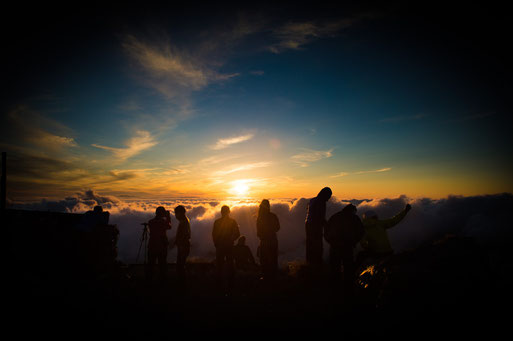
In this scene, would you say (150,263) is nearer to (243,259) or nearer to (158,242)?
(158,242)

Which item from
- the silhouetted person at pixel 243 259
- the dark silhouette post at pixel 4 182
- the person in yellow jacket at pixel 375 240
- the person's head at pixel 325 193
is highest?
the dark silhouette post at pixel 4 182

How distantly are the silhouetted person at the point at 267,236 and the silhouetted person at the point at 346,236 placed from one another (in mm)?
1712

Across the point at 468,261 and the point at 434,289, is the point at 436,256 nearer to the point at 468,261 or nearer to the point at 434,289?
the point at 468,261

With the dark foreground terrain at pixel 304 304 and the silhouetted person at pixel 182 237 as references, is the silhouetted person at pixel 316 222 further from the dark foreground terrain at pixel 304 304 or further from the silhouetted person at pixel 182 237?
the silhouetted person at pixel 182 237

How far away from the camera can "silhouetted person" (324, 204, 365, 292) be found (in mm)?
5812

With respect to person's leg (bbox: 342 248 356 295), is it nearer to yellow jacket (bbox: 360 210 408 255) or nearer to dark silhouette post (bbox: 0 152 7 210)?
yellow jacket (bbox: 360 210 408 255)

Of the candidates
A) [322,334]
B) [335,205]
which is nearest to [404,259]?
[322,334]

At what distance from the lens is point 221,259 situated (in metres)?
6.70

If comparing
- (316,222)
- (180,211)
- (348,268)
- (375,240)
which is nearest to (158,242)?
(180,211)

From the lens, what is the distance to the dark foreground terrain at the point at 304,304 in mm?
3770

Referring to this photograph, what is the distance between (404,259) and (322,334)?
3324mm

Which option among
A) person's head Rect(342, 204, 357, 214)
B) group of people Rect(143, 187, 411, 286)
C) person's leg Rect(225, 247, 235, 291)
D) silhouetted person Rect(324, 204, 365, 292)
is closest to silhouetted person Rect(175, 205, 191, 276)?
group of people Rect(143, 187, 411, 286)

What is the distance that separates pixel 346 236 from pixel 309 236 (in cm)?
197

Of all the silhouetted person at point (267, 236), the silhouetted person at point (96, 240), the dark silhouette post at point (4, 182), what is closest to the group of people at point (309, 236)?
the silhouetted person at point (267, 236)
